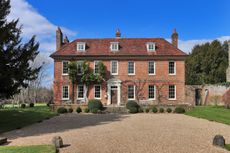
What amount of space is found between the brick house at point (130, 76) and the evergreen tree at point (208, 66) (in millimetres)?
20052

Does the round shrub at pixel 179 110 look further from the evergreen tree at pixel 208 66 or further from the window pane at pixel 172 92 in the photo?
the evergreen tree at pixel 208 66

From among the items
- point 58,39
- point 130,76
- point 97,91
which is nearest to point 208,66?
point 130,76

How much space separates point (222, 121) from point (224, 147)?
9.38m

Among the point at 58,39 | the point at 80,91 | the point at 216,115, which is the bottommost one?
the point at 216,115

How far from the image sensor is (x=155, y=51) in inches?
1385

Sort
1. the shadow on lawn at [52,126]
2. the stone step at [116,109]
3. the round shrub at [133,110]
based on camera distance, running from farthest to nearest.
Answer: the stone step at [116,109]
the round shrub at [133,110]
the shadow on lawn at [52,126]

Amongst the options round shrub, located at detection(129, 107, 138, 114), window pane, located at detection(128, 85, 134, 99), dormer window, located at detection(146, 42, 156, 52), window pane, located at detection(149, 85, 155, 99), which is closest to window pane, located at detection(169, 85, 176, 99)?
window pane, located at detection(149, 85, 155, 99)

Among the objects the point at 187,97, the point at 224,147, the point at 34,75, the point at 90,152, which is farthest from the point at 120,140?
the point at 187,97

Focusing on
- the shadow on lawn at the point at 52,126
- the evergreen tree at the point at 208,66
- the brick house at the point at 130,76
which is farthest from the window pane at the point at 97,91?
the evergreen tree at the point at 208,66

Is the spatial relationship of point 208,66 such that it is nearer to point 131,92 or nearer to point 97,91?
point 131,92

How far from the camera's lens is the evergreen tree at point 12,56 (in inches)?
612

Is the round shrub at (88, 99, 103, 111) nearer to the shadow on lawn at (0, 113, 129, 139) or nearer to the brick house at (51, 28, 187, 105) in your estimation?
the brick house at (51, 28, 187, 105)

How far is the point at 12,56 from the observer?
54.0 ft

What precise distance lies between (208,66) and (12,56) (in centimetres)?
4591
